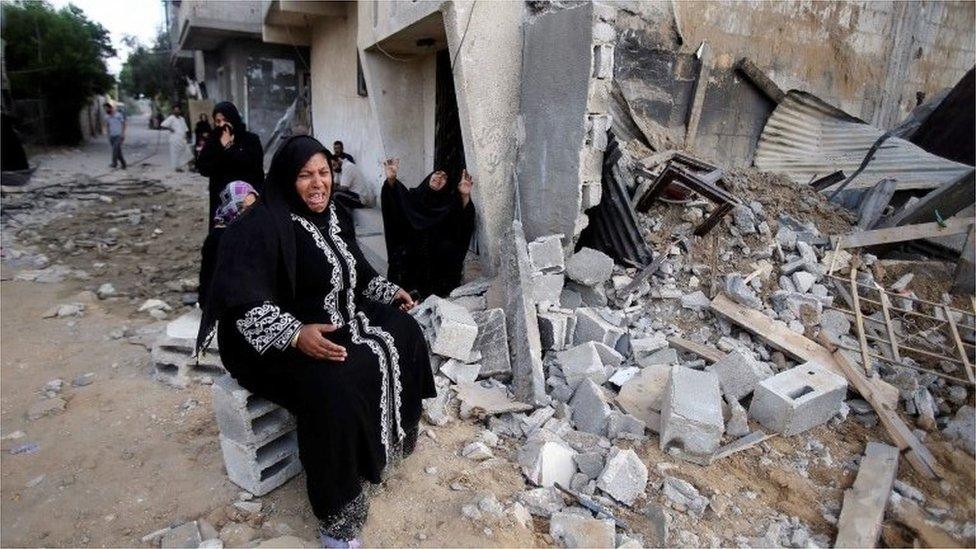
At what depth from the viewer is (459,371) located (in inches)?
140

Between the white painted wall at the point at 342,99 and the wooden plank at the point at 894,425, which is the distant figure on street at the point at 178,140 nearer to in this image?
the white painted wall at the point at 342,99

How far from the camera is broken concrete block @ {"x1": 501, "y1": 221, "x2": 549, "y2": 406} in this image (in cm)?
335

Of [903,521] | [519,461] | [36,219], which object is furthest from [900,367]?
[36,219]

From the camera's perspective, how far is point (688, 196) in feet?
15.6

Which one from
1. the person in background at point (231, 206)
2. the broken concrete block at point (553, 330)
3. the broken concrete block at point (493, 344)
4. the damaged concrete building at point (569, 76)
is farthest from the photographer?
the damaged concrete building at point (569, 76)

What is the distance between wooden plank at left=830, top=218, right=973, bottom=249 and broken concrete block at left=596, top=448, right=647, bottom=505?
122 inches

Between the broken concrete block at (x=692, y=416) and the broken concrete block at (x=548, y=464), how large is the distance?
1.82ft

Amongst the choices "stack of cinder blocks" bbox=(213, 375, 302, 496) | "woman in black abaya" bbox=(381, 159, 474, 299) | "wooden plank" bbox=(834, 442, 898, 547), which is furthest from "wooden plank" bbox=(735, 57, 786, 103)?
"stack of cinder blocks" bbox=(213, 375, 302, 496)

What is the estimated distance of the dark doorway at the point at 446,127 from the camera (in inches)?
244

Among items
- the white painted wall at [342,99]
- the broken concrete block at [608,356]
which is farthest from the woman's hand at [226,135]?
the broken concrete block at [608,356]

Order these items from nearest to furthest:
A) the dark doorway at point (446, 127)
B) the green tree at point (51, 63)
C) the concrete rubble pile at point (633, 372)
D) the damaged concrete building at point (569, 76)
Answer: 1. the concrete rubble pile at point (633, 372)
2. the damaged concrete building at point (569, 76)
3. the dark doorway at point (446, 127)
4. the green tree at point (51, 63)

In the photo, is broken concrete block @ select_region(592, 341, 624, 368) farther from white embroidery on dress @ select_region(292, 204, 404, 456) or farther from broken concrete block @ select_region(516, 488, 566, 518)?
white embroidery on dress @ select_region(292, 204, 404, 456)

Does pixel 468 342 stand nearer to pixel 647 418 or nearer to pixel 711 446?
pixel 647 418

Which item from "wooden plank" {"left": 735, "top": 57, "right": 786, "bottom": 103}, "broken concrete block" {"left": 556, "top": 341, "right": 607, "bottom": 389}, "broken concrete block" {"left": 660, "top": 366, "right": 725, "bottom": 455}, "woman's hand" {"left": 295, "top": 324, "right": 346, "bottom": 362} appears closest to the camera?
"woman's hand" {"left": 295, "top": 324, "right": 346, "bottom": 362}
